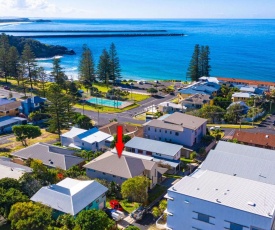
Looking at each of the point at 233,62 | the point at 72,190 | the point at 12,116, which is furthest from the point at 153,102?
the point at 233,62

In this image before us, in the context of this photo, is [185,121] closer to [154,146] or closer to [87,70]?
[154,146]

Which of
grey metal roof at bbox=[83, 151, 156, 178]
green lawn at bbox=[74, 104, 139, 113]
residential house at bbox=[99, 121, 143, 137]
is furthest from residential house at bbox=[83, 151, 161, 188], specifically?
green lawn at bbox=[74, 104, 139, 113]

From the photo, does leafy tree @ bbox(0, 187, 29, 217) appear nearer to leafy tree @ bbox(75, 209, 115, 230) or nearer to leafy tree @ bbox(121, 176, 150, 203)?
leafy tree @ bbox(75, 209, 115, 230)

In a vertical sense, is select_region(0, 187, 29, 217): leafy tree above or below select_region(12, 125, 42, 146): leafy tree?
above

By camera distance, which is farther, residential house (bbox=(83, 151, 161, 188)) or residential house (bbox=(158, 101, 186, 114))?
residential house (bbox=(158, 101, 186, 114))

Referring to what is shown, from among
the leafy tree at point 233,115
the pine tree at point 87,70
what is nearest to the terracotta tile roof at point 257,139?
the leafy tree at point 233,115

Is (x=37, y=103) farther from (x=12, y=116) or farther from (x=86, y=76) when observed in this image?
(x=86, y=76)

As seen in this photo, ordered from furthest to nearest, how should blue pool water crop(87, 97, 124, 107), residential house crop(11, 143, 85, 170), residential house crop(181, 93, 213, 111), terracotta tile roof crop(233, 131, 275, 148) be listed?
1. blue pool water crop(87, 97, 124, 107)
2. residential house crop(181, 93, 213, 111)
3. terracotta tile roof crop(233, 131, 275, 148)
4. residential house crop(11, 143, 85, 170)

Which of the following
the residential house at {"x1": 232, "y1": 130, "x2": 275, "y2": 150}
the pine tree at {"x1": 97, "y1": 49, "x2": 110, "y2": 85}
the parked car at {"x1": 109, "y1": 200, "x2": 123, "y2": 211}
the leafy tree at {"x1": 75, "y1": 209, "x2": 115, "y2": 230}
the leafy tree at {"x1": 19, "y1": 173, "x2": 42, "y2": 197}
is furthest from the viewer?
the pine tree at {"x1": 97, "y1": 49, "x2": 110, "y2": 85}
